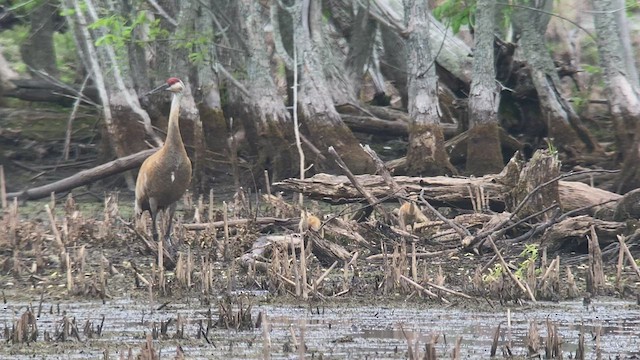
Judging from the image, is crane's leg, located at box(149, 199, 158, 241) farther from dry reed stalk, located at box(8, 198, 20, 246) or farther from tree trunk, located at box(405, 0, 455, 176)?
tree trunk, located at box(405, 0, 455, 176)

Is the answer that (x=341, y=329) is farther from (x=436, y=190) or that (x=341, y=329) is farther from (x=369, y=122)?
(x=369, y=122)

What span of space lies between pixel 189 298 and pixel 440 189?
3.71 metres

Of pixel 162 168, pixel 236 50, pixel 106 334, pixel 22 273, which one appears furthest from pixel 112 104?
pixel 106 334

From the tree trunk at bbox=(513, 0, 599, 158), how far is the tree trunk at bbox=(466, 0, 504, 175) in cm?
90

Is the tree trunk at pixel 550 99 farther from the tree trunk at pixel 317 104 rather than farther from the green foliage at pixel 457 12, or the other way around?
the tree trunk at pixel 317 104

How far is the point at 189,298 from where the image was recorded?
949 cm

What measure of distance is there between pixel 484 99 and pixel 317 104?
227 cm

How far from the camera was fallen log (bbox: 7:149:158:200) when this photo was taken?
15.5 metres

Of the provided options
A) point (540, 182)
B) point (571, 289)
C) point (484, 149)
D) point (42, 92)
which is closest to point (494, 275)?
point (571, 289)

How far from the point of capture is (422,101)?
16016mm

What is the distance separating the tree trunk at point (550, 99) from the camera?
16.3 metres

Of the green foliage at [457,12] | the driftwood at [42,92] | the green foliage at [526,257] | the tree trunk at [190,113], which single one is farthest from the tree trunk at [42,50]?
the green foliage at [526,257]

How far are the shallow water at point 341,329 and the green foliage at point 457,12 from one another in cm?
941

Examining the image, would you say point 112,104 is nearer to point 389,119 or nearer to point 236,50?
point 236,50
